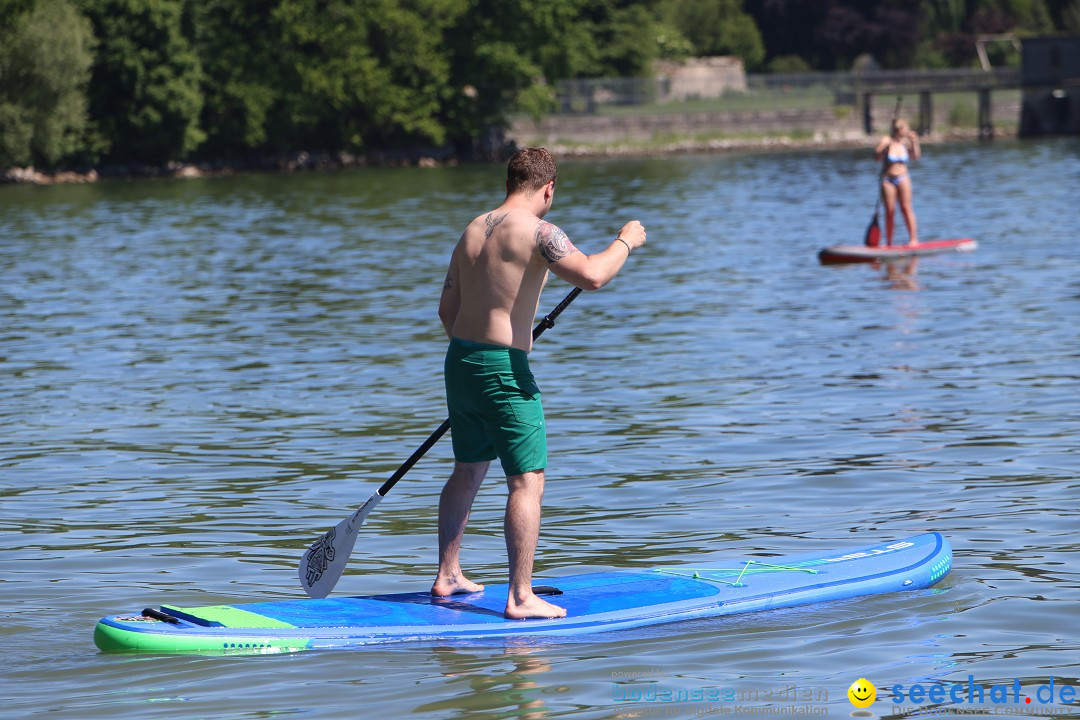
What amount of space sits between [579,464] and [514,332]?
12.6ft

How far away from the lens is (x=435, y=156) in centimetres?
7044

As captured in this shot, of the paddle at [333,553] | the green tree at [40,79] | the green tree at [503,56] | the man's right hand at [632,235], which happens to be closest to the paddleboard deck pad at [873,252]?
the paddle at [333,553]

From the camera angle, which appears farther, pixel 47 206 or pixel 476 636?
pixel 47 206

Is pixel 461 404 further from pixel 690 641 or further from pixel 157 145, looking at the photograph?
pixel 157 145

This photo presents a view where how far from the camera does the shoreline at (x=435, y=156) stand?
62.0 m

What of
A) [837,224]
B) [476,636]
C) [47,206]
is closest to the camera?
[476,636]

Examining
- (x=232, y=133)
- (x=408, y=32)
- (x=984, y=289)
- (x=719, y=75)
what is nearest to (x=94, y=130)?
(x=232, y=133)

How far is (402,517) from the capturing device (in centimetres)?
905

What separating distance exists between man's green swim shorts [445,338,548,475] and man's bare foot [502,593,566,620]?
21.9 inches

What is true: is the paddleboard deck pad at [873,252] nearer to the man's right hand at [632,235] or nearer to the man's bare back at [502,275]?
the man's right hand at [632,235]

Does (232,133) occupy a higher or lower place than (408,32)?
lower

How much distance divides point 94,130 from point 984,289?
164 ft

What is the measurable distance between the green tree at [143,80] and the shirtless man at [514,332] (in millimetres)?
57266

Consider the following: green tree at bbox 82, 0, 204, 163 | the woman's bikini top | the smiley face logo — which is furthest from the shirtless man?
green tree at bbox 82, 0, 204, 163
